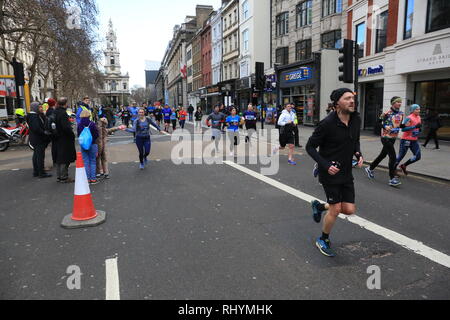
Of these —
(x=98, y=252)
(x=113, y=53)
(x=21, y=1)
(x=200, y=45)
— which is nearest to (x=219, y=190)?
(x=98, y=252)

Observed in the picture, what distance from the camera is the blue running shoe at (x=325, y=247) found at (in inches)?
151

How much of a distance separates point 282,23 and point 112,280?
98.1ft

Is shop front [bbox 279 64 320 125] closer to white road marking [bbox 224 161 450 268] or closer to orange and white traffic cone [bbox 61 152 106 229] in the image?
white road marking [bbox 224 161 450 268]

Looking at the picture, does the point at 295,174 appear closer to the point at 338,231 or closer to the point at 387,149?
the point at 387,149

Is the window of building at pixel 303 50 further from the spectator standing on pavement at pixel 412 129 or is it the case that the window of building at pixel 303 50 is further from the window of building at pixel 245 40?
the spectator standing on pavement at pixel 412 129

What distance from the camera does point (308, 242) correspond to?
4246 mm

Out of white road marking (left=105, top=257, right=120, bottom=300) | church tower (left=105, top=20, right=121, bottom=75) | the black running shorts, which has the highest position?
church tower (left=105, top=20, right=121, bottom=75)

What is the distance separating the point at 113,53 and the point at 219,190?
144933mm

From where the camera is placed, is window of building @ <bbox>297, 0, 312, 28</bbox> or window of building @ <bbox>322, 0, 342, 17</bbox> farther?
window of building @ <bbox>297, 0, 312, 28</bbox>

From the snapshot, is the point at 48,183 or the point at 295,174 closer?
the point at 48,183

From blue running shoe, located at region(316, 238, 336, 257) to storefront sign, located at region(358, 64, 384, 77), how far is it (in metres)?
16.7

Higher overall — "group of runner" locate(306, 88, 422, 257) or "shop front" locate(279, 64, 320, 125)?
"shop front" locate(279, 64, 320, 125)

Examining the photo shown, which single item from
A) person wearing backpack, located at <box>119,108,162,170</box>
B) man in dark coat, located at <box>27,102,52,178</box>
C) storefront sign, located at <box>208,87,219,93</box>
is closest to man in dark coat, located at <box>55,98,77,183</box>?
man in dark coat, located at <box>27,102,52,178</box>

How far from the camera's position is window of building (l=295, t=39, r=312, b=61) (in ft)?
84.9
